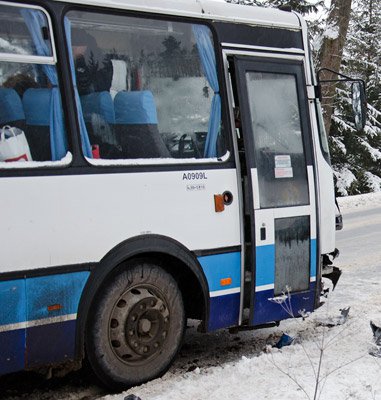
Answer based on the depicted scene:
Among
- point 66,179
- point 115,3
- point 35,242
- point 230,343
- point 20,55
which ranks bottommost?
point 230,343

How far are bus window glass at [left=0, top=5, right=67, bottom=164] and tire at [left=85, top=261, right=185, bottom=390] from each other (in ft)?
3.35

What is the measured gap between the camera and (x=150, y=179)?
474 cm

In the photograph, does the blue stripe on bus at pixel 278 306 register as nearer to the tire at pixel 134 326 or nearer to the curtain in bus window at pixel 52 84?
the tire at pixel 134 326

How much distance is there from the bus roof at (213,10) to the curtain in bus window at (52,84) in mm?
281

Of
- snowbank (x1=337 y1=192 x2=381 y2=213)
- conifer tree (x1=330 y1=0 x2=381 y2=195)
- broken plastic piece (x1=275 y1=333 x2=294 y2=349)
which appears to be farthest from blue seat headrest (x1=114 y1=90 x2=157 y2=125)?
conifer tree (x1=330 y1=0 x2=381 y2=195)

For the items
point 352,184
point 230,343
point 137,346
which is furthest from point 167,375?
point 352,184

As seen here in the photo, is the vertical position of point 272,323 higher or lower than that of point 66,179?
lower

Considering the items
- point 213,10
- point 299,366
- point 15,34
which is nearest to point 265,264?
point 299,366

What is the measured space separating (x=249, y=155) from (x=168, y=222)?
0.95 metres

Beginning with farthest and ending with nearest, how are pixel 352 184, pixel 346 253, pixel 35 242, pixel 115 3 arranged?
pixel 352 184 < pixel 346 253 < pixel 115 3 < pixel 35 242

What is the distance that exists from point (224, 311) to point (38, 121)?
2.09 m

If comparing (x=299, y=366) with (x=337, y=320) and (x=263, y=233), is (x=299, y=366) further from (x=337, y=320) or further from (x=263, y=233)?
(x=337, y=320)

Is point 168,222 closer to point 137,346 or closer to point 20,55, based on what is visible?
point 137,346

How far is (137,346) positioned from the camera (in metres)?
4.84
